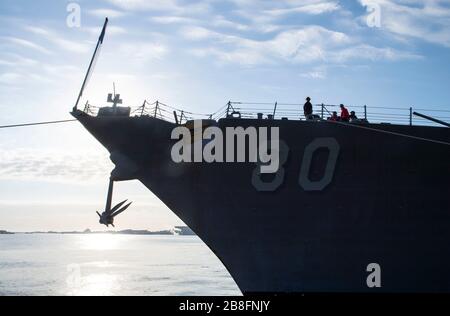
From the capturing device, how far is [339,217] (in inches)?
690

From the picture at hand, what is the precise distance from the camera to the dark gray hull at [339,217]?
1745cm

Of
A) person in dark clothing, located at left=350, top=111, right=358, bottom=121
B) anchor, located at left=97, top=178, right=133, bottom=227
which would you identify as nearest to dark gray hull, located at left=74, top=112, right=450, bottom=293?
person in dark clothing, located at left=350, top=111, right=358, bottom=121

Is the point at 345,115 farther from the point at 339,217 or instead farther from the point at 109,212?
the point at 109,212

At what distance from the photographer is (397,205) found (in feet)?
57.9

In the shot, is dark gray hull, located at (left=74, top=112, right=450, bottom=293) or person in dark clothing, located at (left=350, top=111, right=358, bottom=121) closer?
dark gray hull, located at (left=74, top=112, right=450, bottom=293)

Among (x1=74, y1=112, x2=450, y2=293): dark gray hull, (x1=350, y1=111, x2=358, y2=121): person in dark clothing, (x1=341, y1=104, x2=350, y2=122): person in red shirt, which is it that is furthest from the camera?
(x1=350, y1=111, x2=358, y2=121): person in dark clothing

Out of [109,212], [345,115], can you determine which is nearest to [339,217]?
[345,115]

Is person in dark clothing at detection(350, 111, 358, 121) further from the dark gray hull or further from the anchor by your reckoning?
the anchor

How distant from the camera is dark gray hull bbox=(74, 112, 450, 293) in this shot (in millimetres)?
17453

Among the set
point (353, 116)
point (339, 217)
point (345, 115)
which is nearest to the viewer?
point (339, 217)

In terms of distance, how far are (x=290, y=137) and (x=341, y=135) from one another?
1885 millimetres

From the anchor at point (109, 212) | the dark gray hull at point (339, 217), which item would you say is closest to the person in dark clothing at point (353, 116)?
the dark gray hull at point (339, 217)
